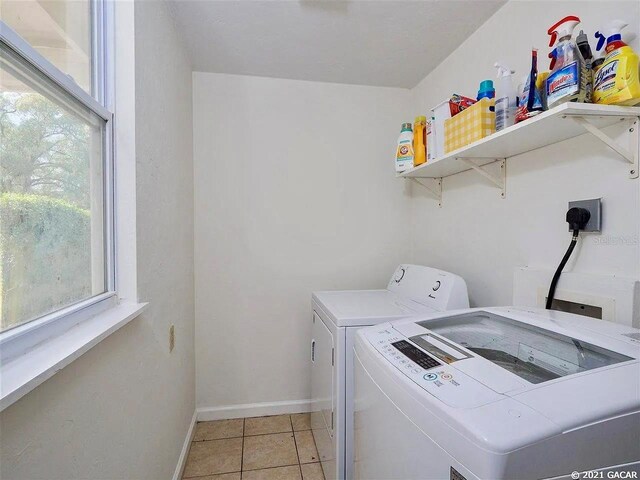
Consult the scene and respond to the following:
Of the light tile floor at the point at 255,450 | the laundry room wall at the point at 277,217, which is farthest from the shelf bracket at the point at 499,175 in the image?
the light tile floor at the point at 255,450

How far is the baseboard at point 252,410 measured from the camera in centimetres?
216

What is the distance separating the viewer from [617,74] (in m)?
0.90

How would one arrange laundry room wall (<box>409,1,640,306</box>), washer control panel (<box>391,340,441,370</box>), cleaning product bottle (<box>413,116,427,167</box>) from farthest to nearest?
1. cleaning product bottle (<box>413,116,427,167</box>)
2. laundry room wall (<box>409,1,640,306</box>)
3. washer control panel (<box>391,340,441,370</box>)

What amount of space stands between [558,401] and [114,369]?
1179mm

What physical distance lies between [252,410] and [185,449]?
0.53 meters

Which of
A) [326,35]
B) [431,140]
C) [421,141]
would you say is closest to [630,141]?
[431,140]

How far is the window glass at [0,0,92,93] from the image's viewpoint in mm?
707

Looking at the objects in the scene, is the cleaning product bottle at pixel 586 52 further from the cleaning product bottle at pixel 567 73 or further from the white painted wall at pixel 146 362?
the white painted wall at pixel 146 362

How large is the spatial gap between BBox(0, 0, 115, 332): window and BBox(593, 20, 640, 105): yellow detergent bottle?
156 cm

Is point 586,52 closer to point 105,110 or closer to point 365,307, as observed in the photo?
point 365,307

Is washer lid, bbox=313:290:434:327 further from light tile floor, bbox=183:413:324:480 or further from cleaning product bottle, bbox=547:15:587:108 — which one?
cleaning product bottle, bbox=547:15:587:108

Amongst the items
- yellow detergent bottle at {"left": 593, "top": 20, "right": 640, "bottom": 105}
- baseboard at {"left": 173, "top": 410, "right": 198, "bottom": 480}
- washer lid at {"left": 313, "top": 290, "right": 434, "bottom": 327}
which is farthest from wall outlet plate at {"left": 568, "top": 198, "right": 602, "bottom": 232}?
baseboard at {"left": 173, "top": 410, "right": 198, "bottom": 480}

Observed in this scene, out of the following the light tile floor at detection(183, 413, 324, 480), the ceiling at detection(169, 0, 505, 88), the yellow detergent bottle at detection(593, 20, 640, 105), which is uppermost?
the ceiling at detection(169, 0, 505, 88)

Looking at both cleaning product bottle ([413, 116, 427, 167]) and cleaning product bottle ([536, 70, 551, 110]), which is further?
cleaning product bottle ([413, 116, 427, 167])
